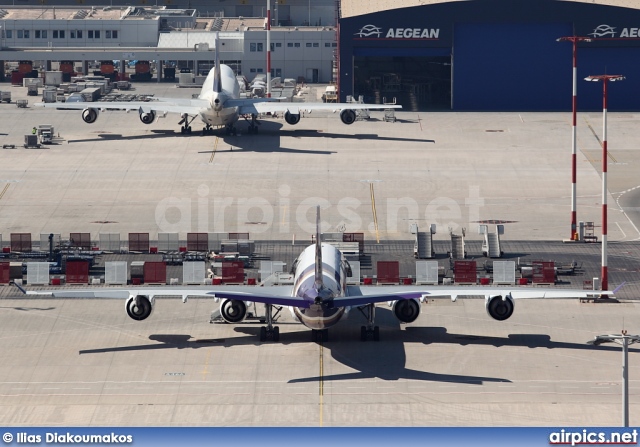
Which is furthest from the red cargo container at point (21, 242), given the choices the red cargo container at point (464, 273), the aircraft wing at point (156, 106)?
the aircraft wing at point (156, 106)

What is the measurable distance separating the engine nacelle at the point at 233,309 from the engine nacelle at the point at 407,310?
807cm

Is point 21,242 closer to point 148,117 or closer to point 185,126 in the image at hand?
point 185,126

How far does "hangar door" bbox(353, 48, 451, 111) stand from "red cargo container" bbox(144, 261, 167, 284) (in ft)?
252

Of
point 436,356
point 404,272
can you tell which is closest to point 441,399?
point 436,356

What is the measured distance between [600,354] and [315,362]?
15054mm

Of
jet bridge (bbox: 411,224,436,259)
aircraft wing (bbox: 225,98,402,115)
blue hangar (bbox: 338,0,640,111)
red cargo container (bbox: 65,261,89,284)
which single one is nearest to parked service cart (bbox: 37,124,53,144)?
aircraft wing (bbox: 225,98,402,115)

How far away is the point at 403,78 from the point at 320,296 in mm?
100606

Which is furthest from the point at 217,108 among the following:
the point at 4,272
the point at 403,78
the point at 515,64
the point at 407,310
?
the point at 407,310

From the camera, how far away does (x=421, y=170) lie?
130 meters

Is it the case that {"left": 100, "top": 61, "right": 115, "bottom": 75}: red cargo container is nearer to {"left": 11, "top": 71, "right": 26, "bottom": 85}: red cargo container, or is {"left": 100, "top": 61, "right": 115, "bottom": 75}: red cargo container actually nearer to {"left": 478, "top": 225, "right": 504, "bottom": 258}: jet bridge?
{"left": 11, "top": 71, "right": 26, "bottom": 85}: red cargo container

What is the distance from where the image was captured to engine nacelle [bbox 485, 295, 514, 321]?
75688 mm

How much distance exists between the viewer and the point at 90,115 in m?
150

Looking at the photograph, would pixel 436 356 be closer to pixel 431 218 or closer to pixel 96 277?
pixel 96 277

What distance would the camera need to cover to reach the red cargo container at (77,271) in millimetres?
92938
